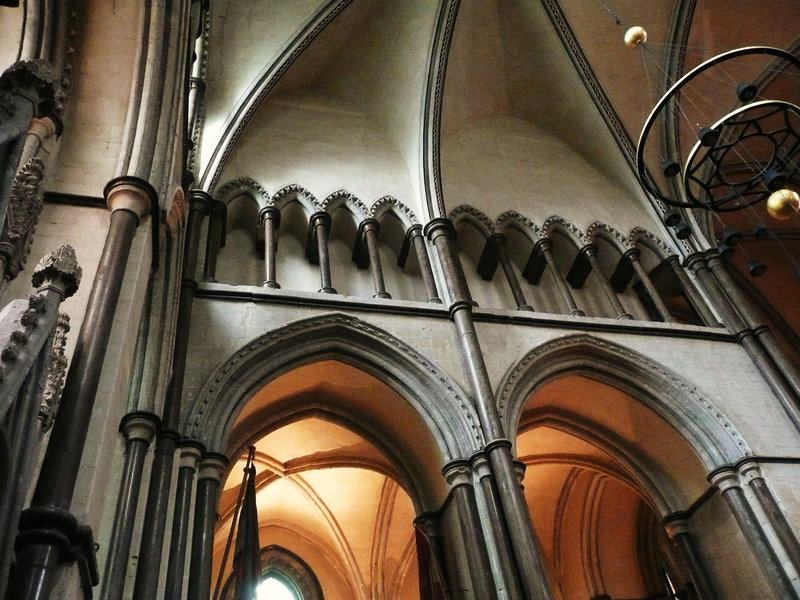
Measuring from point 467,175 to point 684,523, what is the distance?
17.3 feet

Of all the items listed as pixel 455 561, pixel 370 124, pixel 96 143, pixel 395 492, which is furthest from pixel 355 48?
pixel 455 561

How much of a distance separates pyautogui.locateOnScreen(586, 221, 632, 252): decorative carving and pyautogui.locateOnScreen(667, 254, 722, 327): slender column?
2.06 feet

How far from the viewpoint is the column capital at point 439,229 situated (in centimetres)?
934

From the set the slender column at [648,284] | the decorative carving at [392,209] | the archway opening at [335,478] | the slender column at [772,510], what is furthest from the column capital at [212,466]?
the slender column at [648,284]

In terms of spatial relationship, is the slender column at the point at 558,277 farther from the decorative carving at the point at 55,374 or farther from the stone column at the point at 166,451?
the decorative carving at the point at 55,374

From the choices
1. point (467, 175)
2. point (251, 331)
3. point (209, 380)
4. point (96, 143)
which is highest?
point (467, 175)

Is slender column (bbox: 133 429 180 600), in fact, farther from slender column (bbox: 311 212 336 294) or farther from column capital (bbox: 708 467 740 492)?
column capital (bbox: 708 467 740 492)

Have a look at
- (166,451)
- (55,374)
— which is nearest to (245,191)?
(166,451)

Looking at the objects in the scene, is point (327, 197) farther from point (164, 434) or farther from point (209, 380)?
point (164, 434)

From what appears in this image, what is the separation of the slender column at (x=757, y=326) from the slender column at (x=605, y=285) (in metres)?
1.36

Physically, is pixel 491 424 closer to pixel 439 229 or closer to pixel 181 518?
pixel 181 518

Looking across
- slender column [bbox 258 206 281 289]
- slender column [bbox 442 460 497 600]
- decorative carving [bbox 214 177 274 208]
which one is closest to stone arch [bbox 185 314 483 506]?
slender column [bbox 442 460 497 600]

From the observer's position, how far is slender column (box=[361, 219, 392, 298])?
8714 millimetres

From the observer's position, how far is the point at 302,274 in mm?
9195
